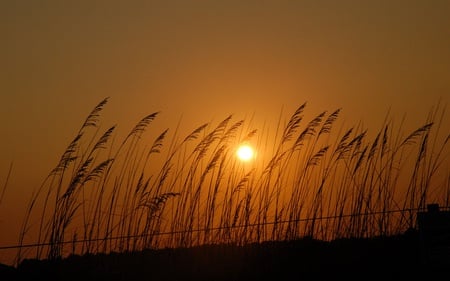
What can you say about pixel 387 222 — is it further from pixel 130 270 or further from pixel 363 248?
pixel 130 270

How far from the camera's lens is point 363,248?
5070mm

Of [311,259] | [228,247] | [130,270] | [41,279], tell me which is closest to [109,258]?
[130,270]

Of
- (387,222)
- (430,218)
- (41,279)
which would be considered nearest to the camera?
(430,218)

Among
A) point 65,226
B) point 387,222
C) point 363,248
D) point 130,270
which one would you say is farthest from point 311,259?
point 65,226

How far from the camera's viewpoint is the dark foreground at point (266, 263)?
14.0 ft

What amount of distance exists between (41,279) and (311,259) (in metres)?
1.94

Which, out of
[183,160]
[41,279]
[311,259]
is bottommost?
[41,279]

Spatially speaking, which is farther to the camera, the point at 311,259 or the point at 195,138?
the point at 195,138

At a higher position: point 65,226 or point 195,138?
point 195,138

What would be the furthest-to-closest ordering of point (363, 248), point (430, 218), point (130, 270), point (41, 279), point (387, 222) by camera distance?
point (387, 222) < point (363, 248) < point (130, 270) < point (41, 279) < point (430, 218)

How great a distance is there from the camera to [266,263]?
15.4 ft

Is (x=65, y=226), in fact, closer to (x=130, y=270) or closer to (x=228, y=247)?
(x=130, y=270)

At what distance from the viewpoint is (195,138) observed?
5527mm

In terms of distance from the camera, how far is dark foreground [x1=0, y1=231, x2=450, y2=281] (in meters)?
4.27
